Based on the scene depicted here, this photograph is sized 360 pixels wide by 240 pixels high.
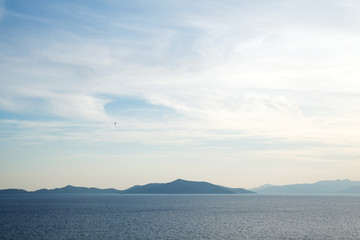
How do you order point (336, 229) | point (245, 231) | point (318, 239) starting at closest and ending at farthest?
point (318, 239) → point (245, 231) → point (336, 229)

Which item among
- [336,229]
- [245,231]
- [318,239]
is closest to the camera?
[318,239]

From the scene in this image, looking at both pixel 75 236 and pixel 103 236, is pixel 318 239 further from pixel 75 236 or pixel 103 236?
pixel 75 236

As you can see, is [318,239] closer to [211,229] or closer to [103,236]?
[211,229]

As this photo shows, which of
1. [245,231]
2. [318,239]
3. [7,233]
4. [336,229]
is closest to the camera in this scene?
[318,239]

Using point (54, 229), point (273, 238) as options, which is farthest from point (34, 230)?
point (273, 238)

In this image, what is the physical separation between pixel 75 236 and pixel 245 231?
151 feet

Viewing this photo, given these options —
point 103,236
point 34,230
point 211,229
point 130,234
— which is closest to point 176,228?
point 211,229

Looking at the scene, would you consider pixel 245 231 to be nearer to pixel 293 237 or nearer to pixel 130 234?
pixel 293 237

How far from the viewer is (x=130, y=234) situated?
8994cm

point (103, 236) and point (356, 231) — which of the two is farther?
point (356, 231)

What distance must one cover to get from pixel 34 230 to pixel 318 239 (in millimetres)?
76546

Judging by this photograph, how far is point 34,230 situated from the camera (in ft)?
321

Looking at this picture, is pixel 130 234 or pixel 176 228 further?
pixel 176 228

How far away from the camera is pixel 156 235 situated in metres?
88.8
